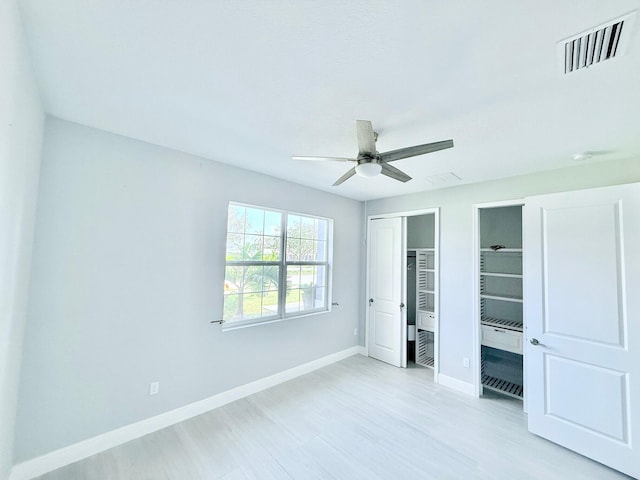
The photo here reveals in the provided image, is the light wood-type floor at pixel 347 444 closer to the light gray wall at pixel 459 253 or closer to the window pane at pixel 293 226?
the light gray wall at pixel 459 253

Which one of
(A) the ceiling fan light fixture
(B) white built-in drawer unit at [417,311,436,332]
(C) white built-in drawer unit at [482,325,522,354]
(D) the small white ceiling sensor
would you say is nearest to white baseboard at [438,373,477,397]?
(C) white built-in drawer unit at [482,325,522,354]

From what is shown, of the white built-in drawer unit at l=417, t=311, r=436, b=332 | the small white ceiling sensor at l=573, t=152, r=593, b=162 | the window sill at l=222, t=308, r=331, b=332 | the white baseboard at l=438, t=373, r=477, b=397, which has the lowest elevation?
the white baseboard at l=438, t=373, r=477, b=397

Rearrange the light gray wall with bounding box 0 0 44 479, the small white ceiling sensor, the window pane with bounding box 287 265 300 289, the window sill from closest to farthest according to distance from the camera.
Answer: the light gray wall with bounding box 0 0 44 479, the small white ceiling sensor, the window sill, the window pane with bounding box 287 265 300 289

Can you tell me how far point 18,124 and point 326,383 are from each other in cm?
355

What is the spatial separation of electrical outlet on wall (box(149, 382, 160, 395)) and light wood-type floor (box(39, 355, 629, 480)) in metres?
0.35

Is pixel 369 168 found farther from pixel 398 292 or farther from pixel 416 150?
pixel 398 292

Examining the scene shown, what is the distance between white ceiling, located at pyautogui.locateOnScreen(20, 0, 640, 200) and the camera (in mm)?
1099

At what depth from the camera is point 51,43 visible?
4.29 ft

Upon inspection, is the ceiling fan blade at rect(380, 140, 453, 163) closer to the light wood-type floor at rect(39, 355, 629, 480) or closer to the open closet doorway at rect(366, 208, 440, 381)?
the open closet doorway at rect(366, 208, 440, 381)

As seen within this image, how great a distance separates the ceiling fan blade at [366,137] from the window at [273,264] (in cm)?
178

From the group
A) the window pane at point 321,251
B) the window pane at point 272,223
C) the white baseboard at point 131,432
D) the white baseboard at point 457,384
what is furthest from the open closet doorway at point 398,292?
the window pane at point 272,223

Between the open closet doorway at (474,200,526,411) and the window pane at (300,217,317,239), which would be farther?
the window pane at (300,217,317,239)

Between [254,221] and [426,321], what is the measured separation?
2978 mm

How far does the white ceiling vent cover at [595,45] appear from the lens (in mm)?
1104
